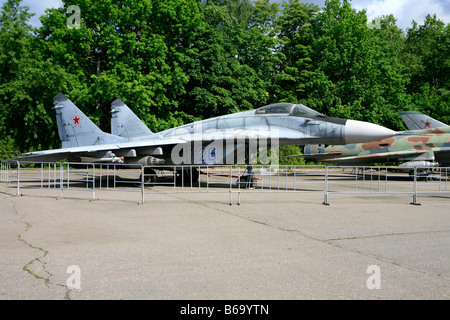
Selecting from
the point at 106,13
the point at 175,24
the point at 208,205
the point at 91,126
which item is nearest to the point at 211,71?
the point at 175,24

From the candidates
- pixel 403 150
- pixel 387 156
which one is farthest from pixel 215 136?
pixel 403 150

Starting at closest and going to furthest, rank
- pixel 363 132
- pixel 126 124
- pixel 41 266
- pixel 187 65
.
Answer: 1. pixel 41 266
2. pixel 363 132
3. pixel 126 124
4. pixel 187 65

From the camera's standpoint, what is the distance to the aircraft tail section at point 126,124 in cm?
1705

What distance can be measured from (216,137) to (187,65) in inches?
611

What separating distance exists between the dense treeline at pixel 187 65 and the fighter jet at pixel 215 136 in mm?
8214

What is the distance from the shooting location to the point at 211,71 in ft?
91.2

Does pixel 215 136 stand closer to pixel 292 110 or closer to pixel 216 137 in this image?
pixel 216 137

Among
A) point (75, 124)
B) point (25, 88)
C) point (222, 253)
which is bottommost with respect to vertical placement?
point (222, 253)

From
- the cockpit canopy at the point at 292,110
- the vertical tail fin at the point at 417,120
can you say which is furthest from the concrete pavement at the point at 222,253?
the vertical tail fin at the point at 417,120

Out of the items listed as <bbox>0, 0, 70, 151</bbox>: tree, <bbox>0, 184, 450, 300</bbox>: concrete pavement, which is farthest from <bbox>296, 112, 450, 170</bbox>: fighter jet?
<bbox>0, 0, 70, 151</bbox>: tree

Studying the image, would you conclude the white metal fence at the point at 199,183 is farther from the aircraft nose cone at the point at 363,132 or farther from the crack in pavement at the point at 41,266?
the crack in pavement at the point at 41,266

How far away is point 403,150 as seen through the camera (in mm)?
19656

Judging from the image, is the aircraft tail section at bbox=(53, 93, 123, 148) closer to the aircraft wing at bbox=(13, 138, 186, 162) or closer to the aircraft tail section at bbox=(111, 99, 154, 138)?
the aircraft tail section at bbox=(111, 99, 154, 138)
